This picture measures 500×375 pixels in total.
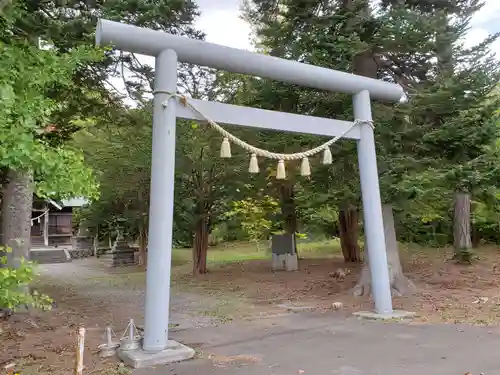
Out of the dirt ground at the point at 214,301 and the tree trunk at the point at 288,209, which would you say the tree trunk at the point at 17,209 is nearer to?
the dirt ground at the point at 214,301

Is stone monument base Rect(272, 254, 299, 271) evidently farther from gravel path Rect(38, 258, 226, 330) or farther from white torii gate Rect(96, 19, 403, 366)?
white torii gate Rect(96, 19, 403, 366)

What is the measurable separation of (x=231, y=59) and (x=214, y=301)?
5597 mm

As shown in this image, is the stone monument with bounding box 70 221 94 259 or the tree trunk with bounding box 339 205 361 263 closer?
the tree trunk with bounding box 339 205 361 263

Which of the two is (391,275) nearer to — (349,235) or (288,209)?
(349,235)

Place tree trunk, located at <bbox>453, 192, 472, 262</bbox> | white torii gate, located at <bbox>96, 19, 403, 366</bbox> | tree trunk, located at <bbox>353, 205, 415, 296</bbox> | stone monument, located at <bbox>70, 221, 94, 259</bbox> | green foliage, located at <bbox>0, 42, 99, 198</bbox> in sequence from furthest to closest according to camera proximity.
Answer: stone monument, located at <bbox>70, 221, 94, 259</bbox> → tree trunk, located at <bbox>453, 192, 472, 262</bbox> → tree trunk, located at <bbox>353, 205, 415, 296</bbox> → white torii gate, located at <bbox>96, 19, 403, 366</bbox> → green foliage, located at <bbox>0, 42, 99, 198</bbox>

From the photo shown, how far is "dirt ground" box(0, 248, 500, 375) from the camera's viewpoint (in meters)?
6.01

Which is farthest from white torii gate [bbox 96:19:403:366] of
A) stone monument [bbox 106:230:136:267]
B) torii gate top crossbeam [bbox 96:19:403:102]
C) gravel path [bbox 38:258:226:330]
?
stone monument [bbox 106:230:136:267]

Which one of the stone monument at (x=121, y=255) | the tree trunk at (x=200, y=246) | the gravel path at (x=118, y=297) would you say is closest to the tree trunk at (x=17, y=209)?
the gravel path at (x=118, y=297)

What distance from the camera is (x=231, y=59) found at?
6.30 metres

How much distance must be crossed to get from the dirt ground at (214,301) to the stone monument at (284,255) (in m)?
0.36

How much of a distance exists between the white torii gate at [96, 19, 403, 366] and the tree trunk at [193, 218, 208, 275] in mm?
8306

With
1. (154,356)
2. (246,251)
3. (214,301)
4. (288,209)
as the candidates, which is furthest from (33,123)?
(246,251)

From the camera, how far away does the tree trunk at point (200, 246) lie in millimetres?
14953

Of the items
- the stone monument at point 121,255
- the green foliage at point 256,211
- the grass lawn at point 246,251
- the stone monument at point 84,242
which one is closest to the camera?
the green foliage at point 256,211
